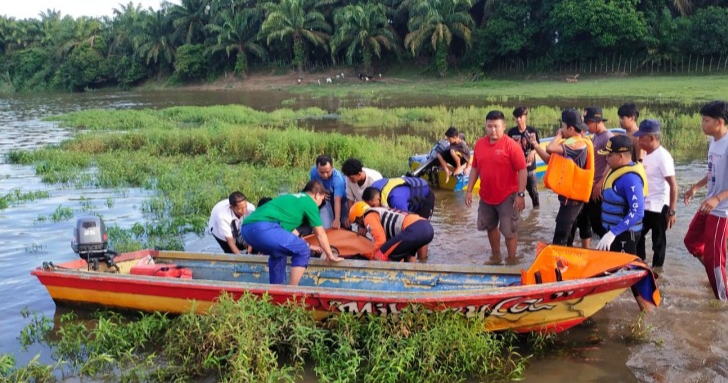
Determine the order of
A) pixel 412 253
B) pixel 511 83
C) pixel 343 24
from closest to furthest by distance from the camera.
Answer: pixel 412 253 < pixel 511 83 < pixel 343 24

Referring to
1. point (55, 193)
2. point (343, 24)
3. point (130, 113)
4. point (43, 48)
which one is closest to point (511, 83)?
point (343, 24)

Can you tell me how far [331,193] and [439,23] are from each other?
116 ft

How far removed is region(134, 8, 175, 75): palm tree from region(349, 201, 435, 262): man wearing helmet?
54503mm

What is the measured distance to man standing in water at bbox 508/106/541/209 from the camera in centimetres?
799

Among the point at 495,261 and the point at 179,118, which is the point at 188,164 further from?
the point at 179,118

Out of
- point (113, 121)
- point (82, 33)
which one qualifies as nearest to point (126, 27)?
point (82, 33)

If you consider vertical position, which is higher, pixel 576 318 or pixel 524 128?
pixel 524 128

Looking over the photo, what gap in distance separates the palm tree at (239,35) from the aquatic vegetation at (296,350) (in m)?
47.9

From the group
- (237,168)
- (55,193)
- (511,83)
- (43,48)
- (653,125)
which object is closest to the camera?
(653,125)

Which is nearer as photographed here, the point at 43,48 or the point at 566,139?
the point at 566,139

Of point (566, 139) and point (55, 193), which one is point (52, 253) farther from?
point (566, 139)

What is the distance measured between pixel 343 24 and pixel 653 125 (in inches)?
1581

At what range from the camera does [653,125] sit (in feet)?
18.1

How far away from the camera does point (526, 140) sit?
8.26 meters
